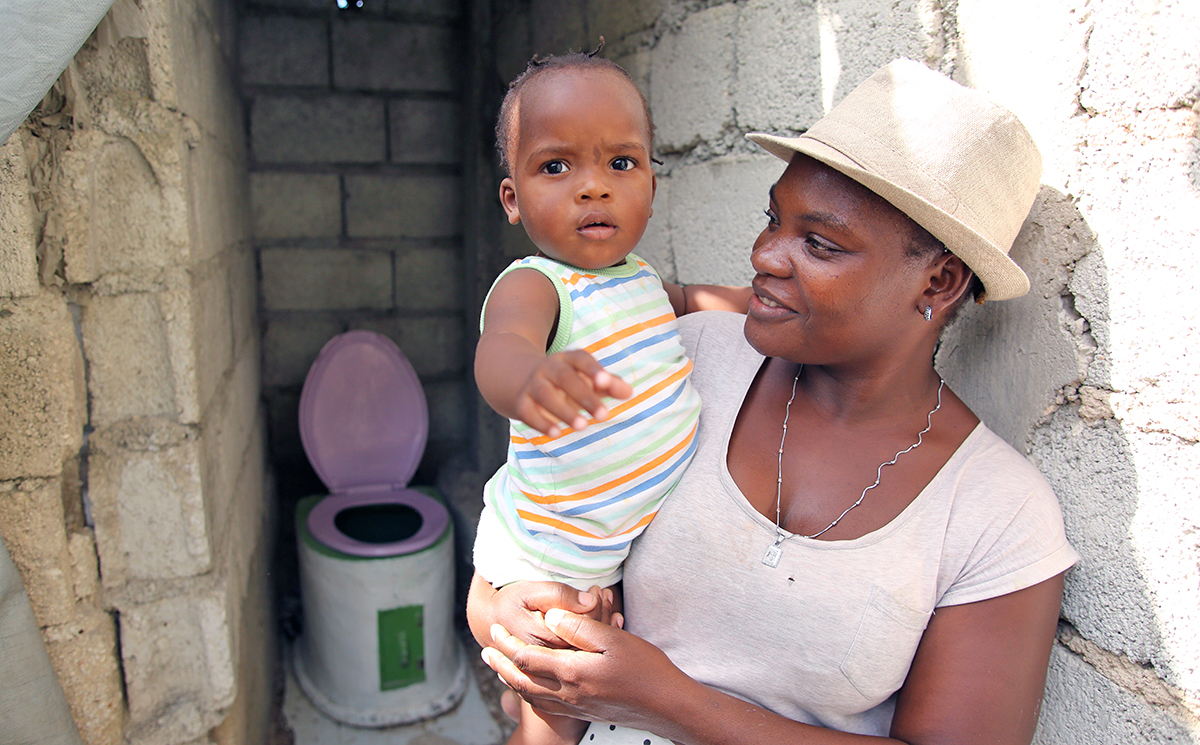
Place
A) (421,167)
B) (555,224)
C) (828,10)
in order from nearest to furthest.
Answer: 1. (555,224)
2. (828,10)
3. (421,167)

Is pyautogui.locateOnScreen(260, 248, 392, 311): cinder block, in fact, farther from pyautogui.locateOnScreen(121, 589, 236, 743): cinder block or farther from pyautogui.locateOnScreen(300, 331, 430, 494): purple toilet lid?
pyautogui.locateOnScreen(121, 589, 236, 743): cinder block

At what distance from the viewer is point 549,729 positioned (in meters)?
1.18

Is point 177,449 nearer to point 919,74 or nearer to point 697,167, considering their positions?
point 697,167

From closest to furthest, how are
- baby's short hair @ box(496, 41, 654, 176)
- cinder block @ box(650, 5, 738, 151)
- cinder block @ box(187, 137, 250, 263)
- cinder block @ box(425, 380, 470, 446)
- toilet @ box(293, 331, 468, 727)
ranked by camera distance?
baby's short hair @ box(496, 41, 654, 176) < cinder block @ box(187, 137, 250, 263) < cinder block @ box(650, 5, 738, 151) < toilet @ box(293, 331, 468, 727) < cinder block @ box(425, 380, 470, 446)

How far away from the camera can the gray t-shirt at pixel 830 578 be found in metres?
0.98

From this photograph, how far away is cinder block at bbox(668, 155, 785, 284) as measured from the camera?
5.27 feet

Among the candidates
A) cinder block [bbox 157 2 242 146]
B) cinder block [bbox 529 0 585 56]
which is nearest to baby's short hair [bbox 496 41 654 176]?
cinder block [bbox 157 2 242 146]

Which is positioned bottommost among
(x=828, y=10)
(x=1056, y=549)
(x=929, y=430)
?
(x=1056, y=549)

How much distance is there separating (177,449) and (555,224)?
0.90m

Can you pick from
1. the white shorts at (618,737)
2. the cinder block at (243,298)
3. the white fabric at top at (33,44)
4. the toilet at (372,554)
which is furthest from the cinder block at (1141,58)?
the toilet at (372,554)

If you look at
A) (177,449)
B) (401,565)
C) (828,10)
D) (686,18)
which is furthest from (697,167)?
(401,565)

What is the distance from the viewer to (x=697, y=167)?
5.95 ft

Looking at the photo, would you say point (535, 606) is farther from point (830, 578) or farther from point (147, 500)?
point (147, 500)

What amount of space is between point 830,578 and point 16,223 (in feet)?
4.36
